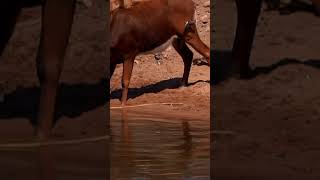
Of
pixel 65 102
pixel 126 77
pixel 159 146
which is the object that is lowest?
pixel 126 77

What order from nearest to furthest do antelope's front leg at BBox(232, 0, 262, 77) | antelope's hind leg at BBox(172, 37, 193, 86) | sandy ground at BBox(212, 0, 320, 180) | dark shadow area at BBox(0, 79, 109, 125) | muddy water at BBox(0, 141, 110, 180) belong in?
muddy water at BBox(0, 141, 110, 180) → sandy ground at BBox(212, 0, 320, 180) → dark shadow area at BBox(0, 79, 109, 125) → antelope's front leg at BBox(232, 0, 262, 77) → antelope's hind leg at BBox(172, 37, 193, 86)

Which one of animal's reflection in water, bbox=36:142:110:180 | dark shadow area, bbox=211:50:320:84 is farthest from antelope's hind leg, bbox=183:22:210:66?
animal's reflection in water, bbox=36:142:110:180

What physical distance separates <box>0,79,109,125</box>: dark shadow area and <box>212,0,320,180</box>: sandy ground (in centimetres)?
101

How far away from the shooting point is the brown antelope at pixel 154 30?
10.2 metres

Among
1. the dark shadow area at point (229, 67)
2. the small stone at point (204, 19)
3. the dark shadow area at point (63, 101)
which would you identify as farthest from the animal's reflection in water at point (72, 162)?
the small stone at point (204, 19)

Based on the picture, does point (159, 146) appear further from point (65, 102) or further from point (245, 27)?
point (245, 27)

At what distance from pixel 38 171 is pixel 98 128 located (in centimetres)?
141

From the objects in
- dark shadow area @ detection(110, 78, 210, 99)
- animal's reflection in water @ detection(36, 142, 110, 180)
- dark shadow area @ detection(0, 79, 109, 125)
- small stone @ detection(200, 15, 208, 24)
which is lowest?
dark shadow area @ detection(110, 78, 210, 99)

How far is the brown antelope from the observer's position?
10.2 m

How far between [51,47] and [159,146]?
1028 millimetres

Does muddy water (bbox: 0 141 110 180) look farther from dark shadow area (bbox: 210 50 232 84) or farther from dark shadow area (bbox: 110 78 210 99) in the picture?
dark shadow area (bbox: 110 78 210 99)

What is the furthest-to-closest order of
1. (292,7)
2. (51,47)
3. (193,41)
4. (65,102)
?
(193,41) < (292,7) < (65,102) < (51,47)

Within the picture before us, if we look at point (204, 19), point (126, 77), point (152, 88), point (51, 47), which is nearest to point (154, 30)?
point (152, 88)

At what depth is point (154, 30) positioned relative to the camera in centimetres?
1080
